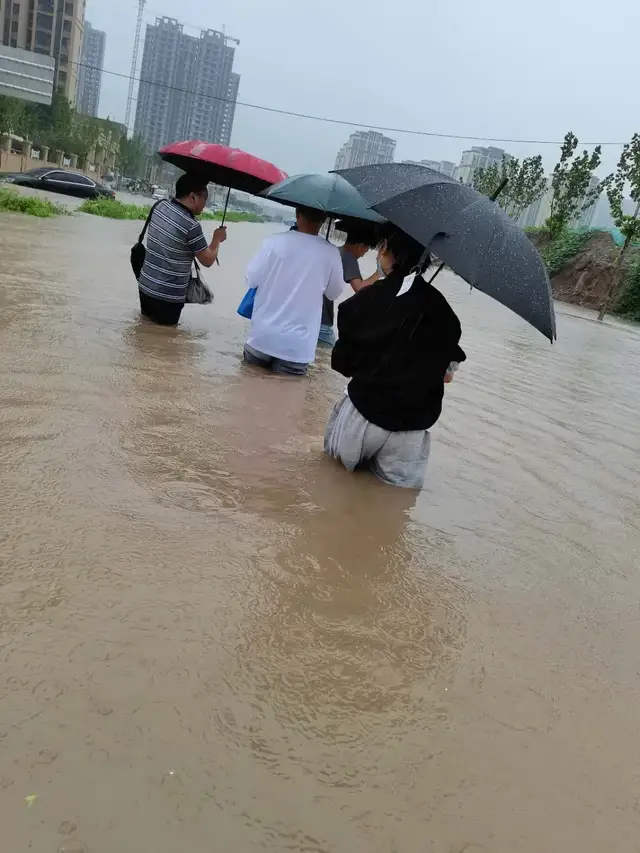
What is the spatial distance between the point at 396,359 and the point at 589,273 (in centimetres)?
3151

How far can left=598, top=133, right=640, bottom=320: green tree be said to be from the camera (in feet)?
83.4

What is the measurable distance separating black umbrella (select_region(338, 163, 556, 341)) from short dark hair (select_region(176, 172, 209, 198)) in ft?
10.1

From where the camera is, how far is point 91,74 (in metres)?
108

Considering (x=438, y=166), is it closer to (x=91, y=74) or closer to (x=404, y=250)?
(x=404, y=250)

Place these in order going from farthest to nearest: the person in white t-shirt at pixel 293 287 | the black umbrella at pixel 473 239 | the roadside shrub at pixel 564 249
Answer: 1. the roadside shrub at pixel 564 249
2. the person in white t-shirt at pixel 293 287
3. the black umbrella at pixel 473 239

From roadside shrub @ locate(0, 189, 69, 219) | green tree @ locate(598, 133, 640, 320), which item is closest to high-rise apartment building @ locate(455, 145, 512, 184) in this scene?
green tree @ locate(598, 133, 640, 320)

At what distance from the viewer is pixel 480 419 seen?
6035 millimetres

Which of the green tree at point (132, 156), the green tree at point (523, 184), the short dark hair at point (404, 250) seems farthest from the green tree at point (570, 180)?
the green tree at point (132, 156)

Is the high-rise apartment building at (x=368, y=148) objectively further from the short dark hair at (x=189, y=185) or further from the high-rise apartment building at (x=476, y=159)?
the short dark hair at (x=189, y=185)

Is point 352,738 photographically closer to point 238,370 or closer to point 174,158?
point 238,370

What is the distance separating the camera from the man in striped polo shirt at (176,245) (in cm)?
623

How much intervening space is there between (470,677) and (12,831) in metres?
1.47

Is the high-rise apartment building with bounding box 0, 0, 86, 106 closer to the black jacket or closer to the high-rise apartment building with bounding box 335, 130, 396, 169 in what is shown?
the high-rise apartment building with bounding box 335, 130, 396, 169

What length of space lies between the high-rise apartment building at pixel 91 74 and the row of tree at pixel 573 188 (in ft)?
218
